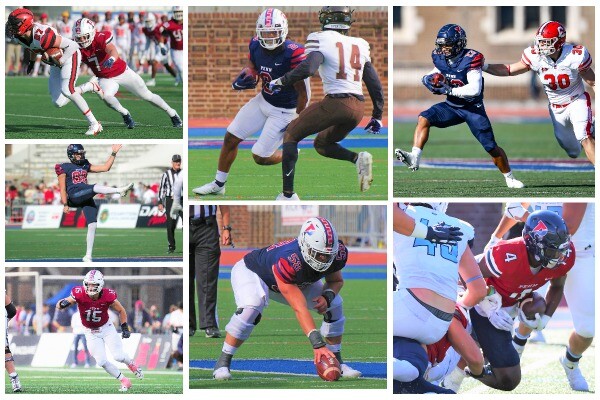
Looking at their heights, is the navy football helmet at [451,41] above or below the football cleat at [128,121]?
above

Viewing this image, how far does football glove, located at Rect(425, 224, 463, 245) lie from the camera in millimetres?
6203

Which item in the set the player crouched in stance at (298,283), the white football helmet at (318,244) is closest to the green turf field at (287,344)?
the player crouched in stance at (298,283)

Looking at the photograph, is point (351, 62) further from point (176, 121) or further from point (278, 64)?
point (176, 121)

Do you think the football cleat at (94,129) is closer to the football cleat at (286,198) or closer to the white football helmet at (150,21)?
the football cleat at (286,198)

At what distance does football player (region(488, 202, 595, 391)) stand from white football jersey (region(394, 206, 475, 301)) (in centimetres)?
43

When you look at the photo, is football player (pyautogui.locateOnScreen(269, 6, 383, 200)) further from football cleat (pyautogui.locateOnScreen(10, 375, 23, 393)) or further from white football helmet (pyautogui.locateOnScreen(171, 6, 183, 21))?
white football helmet (pyautogui.locateOnScreen(171, 6, 183, 21))

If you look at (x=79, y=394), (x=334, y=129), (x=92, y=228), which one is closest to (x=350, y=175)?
(x=334, y=129)

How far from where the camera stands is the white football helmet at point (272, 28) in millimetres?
6430

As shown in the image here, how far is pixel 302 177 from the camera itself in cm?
714

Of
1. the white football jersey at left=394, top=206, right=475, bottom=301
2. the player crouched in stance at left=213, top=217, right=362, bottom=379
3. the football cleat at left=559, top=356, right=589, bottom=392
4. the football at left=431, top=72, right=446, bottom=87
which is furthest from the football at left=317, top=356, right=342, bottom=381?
the football at left=431, top=72, right=446, bottom=87

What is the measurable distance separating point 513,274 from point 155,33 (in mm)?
4149

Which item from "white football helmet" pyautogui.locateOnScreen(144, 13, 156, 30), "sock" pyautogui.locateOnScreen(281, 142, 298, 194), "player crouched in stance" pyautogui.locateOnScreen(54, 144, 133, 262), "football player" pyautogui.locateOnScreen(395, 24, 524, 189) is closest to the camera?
"football player" pyautogui.locateOnScreen(395, 24, 524, 189)

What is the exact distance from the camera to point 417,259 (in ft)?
21.2

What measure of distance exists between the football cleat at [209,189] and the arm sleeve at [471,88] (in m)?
1.58
